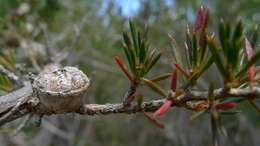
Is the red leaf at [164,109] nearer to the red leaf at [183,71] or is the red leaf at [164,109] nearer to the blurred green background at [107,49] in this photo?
the red leaf at [183,71]

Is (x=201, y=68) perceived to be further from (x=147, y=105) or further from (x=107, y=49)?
(x=107, y=49)

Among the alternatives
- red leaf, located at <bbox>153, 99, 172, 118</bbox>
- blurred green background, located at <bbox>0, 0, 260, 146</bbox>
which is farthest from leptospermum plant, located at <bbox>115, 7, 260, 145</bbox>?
blurred green background, located at <bbox>0, 0, 260, 146</bbox>

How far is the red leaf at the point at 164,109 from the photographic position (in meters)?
0.60

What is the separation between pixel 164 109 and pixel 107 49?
2326 millimetres

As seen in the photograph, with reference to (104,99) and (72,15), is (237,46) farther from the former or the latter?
(104,99)

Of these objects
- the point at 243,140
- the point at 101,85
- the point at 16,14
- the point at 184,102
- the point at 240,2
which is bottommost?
the point at 184,102

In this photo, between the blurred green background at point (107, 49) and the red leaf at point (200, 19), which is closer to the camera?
the red leaf at point (200, 19)

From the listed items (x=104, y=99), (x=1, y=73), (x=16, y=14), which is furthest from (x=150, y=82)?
(x=104, y=99)

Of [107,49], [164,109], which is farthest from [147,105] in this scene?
[107,49]

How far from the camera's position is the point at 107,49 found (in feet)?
9.57

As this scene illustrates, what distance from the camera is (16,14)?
5.62ft

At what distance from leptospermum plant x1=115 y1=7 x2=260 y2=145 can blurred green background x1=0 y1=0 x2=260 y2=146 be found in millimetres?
926

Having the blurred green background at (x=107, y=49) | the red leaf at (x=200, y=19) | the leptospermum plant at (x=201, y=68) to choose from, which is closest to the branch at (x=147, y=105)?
the leptospermum plant at (x=201, y=68)

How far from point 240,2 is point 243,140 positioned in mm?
1106
